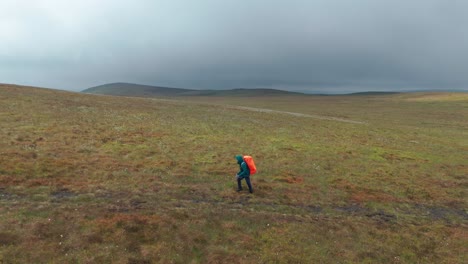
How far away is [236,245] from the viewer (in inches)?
543

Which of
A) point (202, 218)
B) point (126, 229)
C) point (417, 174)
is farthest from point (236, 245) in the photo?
point (417, 174)

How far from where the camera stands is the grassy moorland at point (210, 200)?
43.2 ft

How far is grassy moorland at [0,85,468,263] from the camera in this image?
519 inches

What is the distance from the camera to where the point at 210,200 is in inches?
725

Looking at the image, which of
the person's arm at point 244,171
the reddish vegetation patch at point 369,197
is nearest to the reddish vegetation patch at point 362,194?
the reddish vegetation patch at point 369,197

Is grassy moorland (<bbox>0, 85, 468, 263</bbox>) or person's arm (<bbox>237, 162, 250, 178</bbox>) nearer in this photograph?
grassy moorland (<bbox>0, 85, 468, 263</bbox>)

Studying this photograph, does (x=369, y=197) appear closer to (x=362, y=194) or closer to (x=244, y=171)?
(x=362, y=194)

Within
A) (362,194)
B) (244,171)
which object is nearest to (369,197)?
(362,194)

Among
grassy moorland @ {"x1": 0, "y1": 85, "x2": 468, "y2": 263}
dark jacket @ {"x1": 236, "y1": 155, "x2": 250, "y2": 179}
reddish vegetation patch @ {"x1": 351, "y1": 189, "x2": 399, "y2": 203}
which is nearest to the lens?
grassy moorland @ {"x1": 0, "y1": 85, "x2": 468, "y2": 263}

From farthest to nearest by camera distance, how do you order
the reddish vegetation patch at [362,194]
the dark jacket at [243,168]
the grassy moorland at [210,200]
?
1. the reddish vegetation patch at [362,194]
2. the dark jacket at [243,168]
3. the grassy moorland at [210,200]

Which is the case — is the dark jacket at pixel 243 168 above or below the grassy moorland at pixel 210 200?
above

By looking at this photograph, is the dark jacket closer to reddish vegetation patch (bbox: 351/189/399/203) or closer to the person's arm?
the person's arm

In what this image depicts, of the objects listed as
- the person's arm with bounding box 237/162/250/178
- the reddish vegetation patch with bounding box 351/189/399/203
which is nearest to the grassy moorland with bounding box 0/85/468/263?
the reddish vegetation patch with bounding box 351/189/399/203

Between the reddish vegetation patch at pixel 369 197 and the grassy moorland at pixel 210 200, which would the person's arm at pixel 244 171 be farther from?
the reddish vegetation patch at pixel 369 197
